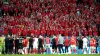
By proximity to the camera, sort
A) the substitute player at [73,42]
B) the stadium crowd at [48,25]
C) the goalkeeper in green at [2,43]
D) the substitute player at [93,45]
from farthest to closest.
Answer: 1. the substitute player at [93,45]
2. the substitute player at [73,42]
3. the stadium crowd at [48,25]
4. the goalkeeper in green at [2,43]

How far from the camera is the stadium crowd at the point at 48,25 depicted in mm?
30062

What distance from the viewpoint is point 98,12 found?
37.6m

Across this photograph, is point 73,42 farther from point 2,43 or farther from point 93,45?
point 2,43

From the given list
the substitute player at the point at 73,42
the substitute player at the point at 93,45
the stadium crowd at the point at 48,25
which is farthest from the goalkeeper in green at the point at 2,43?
the substitute player at the point at 93,45

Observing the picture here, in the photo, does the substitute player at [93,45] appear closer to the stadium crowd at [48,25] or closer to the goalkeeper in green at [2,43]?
the stadium crowd at [48,25]

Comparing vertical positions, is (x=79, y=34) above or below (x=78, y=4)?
below

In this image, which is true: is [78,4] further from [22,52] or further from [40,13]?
[22,52]

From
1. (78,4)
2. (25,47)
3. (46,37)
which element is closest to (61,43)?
(46,37)

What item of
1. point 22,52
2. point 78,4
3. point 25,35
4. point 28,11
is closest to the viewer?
point 22,52

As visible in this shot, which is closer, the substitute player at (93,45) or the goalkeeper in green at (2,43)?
the goalkeeper in green at (2,43)

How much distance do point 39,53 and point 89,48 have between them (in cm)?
470

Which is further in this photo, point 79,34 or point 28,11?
point 28,11

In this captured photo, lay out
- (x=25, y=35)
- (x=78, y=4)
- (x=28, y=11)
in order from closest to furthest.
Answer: (x=25, y=35) < (x=28, y=11) < (x=78, y=4)

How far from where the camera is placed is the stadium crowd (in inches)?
1184
